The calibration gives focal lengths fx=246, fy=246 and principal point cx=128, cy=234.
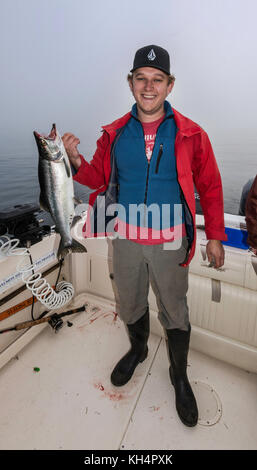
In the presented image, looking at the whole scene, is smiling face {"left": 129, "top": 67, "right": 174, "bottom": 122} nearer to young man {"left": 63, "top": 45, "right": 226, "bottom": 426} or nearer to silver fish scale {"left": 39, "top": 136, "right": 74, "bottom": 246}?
young man {"left": 63, "top": 45, "right": 226, "bottom": 426}

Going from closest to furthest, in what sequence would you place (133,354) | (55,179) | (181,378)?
1. (55,179)
2. (181,378)
3. (133,354)

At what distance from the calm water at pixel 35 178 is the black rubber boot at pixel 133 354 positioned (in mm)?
3611

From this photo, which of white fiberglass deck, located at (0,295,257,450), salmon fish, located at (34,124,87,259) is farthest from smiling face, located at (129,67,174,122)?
white fiberglass deck, located at (0,295,257,450)

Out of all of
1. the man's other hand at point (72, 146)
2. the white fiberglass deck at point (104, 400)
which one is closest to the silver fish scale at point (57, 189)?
the man's other hand at point (72, 146)

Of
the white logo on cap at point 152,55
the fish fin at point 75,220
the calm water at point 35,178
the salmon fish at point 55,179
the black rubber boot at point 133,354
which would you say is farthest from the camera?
the calm water at point 35,178

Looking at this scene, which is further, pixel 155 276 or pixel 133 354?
pixel 133 354

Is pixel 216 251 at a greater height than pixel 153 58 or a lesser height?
lesser

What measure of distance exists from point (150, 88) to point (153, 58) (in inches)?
7.1

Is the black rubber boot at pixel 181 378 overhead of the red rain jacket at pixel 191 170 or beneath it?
beneath

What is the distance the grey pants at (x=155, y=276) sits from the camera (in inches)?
73.7

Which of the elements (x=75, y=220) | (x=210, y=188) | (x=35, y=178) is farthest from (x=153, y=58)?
(x=35, y=178)

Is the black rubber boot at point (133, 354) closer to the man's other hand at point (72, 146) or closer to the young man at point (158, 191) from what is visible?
the young man at point (158, 191)

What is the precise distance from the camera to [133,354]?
241 cm

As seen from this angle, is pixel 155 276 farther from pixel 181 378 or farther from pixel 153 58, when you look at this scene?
pixel 153 58
